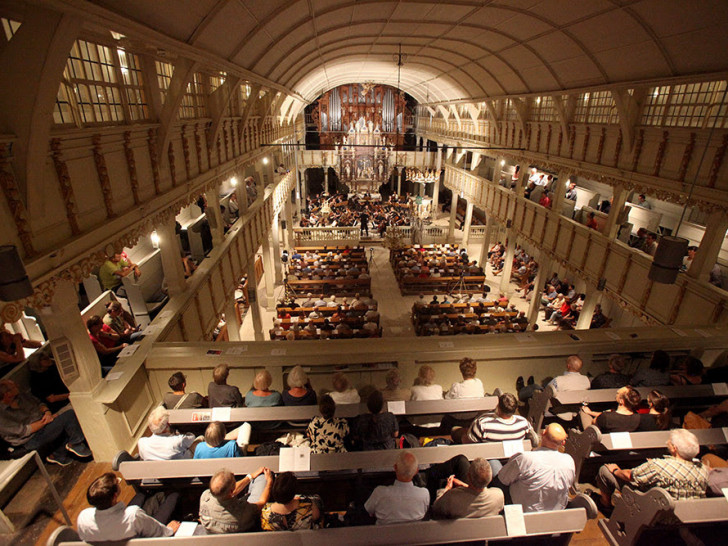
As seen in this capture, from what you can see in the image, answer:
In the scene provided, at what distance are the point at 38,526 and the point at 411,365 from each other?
473 cm

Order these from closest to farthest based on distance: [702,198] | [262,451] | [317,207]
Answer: [262,451]
[702,198]
[317,207]

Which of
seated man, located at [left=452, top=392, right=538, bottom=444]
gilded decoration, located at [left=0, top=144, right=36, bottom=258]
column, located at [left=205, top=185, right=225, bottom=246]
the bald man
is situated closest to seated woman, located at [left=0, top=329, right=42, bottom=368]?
gilded decoration, located at [left=0, top=144, right=36, bottom=258]

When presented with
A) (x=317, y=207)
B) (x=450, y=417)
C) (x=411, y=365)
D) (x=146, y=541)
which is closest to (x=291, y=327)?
(x=411, y=365)

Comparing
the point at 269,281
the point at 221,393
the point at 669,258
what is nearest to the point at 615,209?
the point at 669,258

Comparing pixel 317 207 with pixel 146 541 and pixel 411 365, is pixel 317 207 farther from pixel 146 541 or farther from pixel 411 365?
pixel 146 541

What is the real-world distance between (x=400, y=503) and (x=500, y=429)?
1357 mm

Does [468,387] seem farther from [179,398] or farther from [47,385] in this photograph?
[47,385]

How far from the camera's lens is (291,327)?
1238 cm

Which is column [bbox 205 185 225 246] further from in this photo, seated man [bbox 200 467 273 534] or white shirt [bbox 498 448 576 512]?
white shirt [bbox 498 448 576 512]

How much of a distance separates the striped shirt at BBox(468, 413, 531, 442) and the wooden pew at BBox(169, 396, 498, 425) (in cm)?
43

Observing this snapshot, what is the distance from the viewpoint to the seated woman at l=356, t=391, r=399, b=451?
3855 mm

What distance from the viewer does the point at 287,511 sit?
3.06 meters

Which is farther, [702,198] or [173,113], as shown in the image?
[702,198]

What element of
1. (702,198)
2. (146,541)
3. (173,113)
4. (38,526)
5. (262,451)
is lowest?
(38,526)
